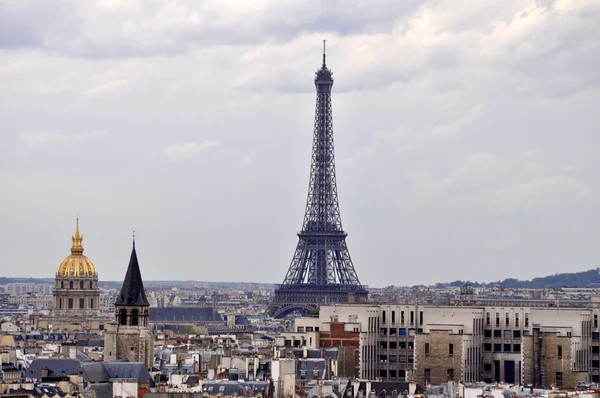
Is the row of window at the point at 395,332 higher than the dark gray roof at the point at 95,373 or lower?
higher

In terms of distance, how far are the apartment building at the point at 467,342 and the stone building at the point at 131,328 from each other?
322 inches

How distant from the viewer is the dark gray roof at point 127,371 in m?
89.2

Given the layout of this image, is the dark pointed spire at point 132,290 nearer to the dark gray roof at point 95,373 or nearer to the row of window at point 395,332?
the row of window at point 395,332

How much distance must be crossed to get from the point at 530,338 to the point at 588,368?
326 centimetres

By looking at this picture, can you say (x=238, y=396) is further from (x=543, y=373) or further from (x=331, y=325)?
(x=331, y=325)

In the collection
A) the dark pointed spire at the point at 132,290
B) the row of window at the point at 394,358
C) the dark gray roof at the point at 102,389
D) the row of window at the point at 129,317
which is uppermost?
the dark pointed spire at the point at 132,290

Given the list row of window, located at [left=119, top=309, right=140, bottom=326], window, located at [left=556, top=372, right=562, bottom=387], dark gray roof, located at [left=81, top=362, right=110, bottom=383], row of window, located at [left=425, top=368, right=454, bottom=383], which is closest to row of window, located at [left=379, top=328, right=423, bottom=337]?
row of window, located at [left=425, top=368, right=454, bottom=383]

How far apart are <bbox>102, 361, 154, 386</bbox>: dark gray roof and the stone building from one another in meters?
10.8

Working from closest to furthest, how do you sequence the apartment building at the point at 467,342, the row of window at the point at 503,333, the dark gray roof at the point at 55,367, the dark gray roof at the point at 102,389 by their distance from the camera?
the dark gray roof at the point at 102,389
the dark gray roof at the point at 55,367
the apartment building at the point at 467,342
the row of window at the point at 503,333

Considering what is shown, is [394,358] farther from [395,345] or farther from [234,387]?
[234,387]

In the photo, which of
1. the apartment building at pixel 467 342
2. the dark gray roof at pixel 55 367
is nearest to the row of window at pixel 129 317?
the dark gray roof at pixel 55 367

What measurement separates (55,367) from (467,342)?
723 inches

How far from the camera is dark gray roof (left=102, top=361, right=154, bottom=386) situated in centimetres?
8925

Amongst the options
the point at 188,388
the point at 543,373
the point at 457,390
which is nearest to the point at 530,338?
the point at 543,373
